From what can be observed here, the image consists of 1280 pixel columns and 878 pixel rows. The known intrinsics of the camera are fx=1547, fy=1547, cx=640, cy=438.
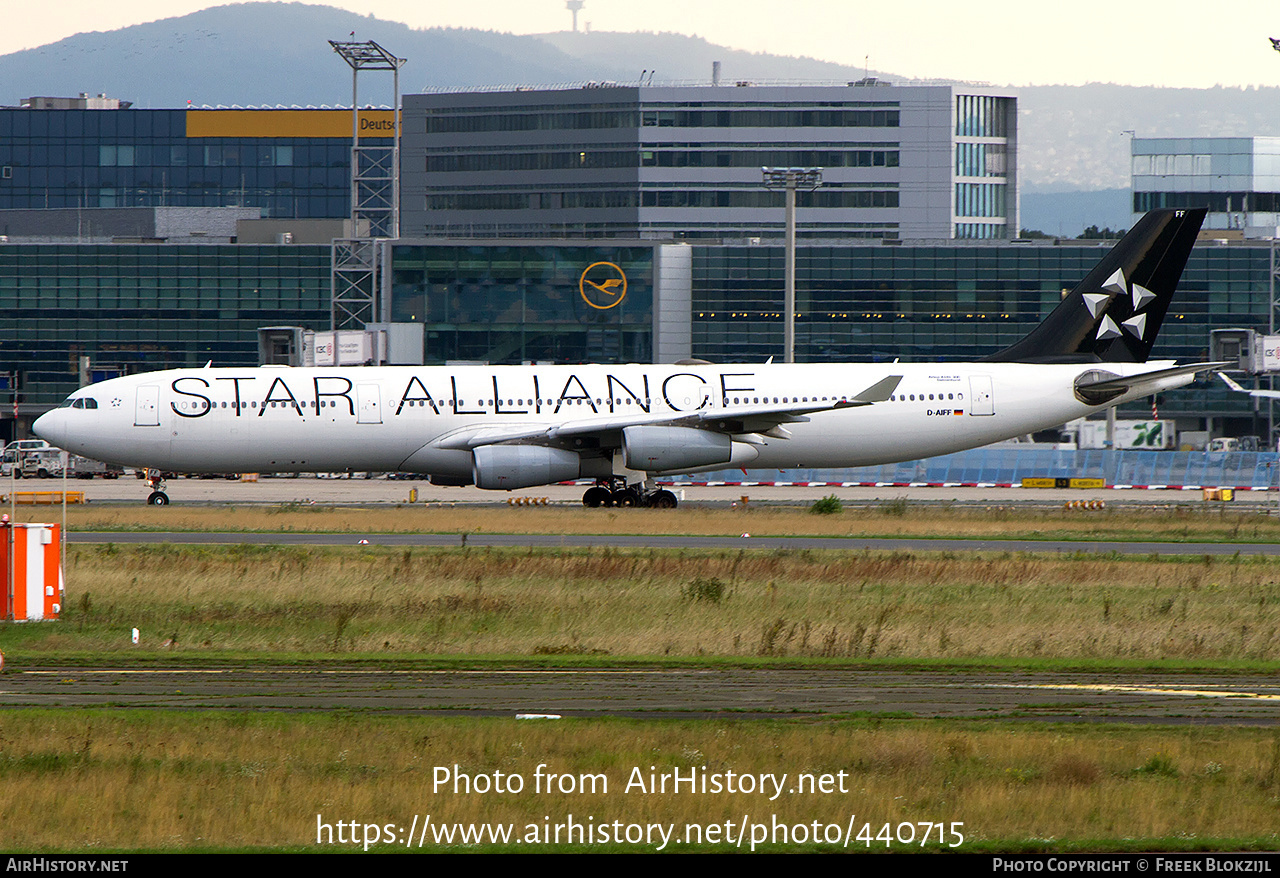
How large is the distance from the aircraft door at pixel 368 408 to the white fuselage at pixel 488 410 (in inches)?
1.6

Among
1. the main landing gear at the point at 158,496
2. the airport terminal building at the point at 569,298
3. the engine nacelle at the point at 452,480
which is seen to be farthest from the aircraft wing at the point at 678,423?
the airport terminal building at the point at 569,298

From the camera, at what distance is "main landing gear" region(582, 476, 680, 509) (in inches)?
1778

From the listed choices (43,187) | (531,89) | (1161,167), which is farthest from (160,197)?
(1161,167)

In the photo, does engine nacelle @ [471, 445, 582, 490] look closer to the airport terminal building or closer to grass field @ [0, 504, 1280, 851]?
grass field @ [0, 504, 1280, 851]

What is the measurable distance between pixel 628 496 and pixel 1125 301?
16237 mm

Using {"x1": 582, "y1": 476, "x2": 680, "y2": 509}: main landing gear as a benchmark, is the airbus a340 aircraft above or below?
above

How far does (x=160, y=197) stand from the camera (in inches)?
7697

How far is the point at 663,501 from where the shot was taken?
1779 inches

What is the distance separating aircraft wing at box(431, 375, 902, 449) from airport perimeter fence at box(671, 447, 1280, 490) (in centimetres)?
1893

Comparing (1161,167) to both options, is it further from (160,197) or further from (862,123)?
(160,197)

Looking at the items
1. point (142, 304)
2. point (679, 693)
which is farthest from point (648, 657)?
point (142, 304)

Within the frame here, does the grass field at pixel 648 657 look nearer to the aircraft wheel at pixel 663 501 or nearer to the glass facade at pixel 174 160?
the aircraft wheel at pixel 663 501

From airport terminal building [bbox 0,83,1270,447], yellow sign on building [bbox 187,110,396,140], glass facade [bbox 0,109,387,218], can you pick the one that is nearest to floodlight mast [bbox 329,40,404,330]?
airport terminal building [bbox 0,83,1270,447]
